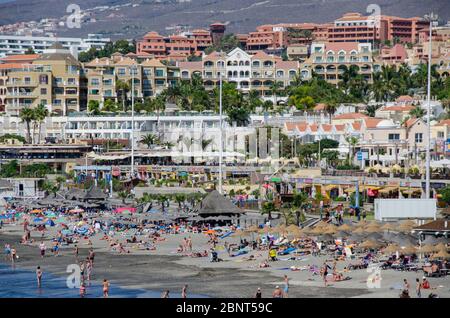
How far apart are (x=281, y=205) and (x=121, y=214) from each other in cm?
761

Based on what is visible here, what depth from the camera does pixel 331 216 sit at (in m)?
53.2

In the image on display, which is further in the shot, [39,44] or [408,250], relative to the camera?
[39,44]

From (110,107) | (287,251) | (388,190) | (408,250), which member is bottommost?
(388,190)

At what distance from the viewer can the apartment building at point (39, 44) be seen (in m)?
140

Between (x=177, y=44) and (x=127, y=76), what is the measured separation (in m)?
26.1

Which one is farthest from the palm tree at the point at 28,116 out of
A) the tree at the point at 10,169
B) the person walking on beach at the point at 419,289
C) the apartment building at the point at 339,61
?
the person walking on beach at the point at 419,289

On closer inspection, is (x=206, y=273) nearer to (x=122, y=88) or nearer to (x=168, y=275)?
(x=168, y=275)

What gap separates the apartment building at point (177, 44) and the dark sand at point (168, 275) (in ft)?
362

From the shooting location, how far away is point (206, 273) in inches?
1438

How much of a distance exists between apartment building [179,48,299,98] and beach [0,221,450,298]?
89280mm

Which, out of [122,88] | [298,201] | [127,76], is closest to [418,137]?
[298,201]

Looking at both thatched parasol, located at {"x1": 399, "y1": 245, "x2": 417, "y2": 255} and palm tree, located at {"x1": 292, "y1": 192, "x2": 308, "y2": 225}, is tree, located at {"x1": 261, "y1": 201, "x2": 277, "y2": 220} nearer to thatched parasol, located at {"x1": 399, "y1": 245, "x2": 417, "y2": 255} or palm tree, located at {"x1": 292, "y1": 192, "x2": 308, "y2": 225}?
palm tree, located at {"x1": 292, "y1": 192, "x2": 308, "y2": 225}

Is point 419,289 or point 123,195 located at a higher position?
point 419,289

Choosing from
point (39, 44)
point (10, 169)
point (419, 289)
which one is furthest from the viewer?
point (39, 44)
